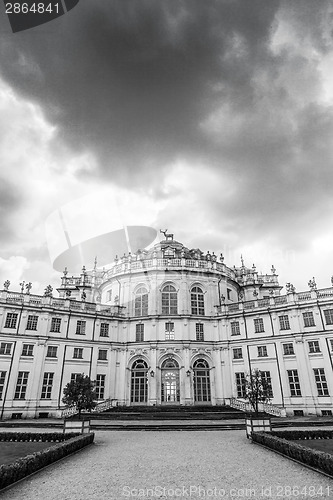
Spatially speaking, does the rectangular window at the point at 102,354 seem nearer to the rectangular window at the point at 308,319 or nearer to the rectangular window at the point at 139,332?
the rectangular window at the point at 139,332

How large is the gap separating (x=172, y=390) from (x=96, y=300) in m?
21.8

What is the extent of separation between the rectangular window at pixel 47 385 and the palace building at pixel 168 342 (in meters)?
0.11

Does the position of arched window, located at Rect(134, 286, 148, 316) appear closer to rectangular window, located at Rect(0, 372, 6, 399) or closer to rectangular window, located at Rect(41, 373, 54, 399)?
rectangular window, located at Rect(41, 373, 54, 399)

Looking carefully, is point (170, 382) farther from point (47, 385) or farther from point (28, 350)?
point (28, 350)

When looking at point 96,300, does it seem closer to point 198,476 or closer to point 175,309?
point 175,309

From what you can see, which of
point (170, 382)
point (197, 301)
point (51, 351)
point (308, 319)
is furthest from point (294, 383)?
point (51, 351)

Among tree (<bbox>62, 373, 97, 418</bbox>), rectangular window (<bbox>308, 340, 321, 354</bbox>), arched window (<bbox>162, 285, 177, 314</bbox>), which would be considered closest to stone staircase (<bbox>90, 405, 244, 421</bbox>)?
tree (<bbox>62, 373, 97, 418</bbox>)

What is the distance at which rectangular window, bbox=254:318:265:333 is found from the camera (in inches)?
1607

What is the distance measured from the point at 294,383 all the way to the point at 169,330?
16.5 meters

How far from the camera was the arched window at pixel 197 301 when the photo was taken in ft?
149

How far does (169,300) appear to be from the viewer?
45750mm

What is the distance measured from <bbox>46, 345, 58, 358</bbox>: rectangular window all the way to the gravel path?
2428cm

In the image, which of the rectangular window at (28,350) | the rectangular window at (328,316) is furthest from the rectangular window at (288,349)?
the rectangular window at (28,350)
